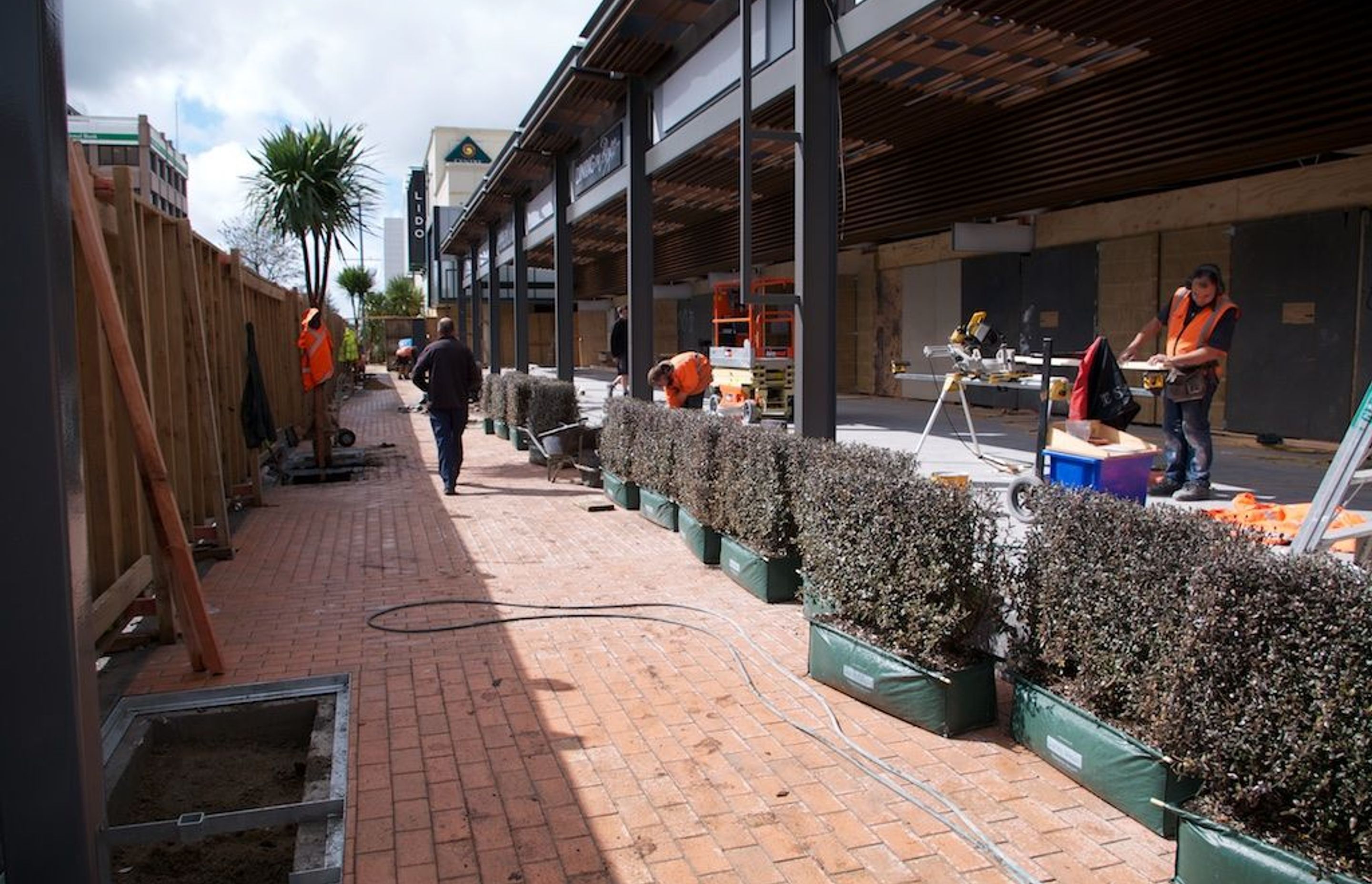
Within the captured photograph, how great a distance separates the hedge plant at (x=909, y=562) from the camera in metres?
3.98

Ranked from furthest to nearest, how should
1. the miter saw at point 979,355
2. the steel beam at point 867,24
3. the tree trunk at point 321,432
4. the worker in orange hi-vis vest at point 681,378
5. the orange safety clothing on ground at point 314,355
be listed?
the tree trunk at point 321,432, the orange safety clothing on ground at point 314,355, the worker in orange hi-vis vest at point 681,378, the miter saw at point 979,355, the steel beam at point 867,24

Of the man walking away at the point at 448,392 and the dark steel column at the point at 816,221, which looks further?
the man walking away at the point at 448,392

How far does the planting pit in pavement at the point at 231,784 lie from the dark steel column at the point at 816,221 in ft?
12.2

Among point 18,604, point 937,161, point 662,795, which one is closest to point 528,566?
point 662,795

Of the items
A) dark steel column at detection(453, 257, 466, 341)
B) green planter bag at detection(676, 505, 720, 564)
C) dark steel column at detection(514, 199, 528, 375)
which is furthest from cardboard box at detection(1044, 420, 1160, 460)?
dark steel column at detection(453, 257, 466, 341)

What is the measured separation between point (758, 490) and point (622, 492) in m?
3.40

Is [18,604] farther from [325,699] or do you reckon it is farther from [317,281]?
[317,281]

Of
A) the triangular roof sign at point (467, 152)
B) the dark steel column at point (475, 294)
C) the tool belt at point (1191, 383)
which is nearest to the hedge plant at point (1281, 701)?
the tool belt at point (1191, 383)

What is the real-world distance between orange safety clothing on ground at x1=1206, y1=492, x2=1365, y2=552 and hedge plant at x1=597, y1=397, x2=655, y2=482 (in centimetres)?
461

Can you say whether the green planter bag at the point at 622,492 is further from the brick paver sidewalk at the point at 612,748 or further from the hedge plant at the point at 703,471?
the brick paver sidewalk at the point at 612,748

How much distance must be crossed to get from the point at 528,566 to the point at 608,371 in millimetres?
28573

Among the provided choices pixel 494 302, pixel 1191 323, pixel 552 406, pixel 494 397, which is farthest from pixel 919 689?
pixel 494 302

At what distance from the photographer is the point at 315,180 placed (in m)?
13.4

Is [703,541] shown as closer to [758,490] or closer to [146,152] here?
[758,490]
